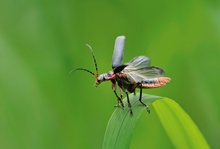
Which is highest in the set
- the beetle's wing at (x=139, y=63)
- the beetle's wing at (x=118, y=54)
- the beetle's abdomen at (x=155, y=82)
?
the beetle's wing at (x=118, y=54)

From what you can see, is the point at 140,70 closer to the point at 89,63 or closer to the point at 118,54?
the point at 118,54

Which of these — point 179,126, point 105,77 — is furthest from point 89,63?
point 179,126

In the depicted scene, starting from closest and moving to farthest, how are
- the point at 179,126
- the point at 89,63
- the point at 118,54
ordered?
1. the point at 179,126
2. the point at 118,54
3. the point at 89,63

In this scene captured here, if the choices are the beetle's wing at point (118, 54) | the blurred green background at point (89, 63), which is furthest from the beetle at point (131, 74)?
the blurred green background at point (89, 63)

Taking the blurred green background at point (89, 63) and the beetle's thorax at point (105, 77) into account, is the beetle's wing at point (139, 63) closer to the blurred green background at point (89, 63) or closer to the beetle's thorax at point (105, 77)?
the beetle's thorax at point (105, 77)

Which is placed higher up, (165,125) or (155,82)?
(155,82)

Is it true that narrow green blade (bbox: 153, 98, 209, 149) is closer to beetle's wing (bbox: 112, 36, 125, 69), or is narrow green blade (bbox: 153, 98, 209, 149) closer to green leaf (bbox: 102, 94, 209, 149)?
green leaf (bbox: 102, 94, 209, 149)
